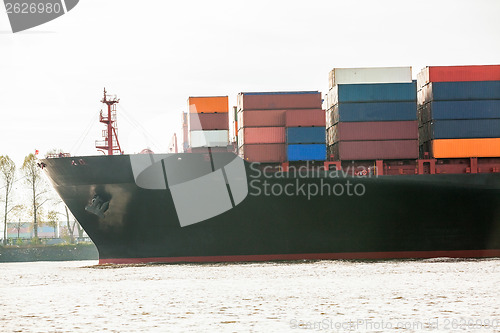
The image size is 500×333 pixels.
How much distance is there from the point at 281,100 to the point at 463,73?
10.3 metres

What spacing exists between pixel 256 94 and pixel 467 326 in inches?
1054

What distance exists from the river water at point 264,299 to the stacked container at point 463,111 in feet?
24.1

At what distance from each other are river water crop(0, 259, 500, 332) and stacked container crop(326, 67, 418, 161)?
7.21 metres

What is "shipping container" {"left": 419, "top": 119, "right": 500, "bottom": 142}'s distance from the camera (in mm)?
39688

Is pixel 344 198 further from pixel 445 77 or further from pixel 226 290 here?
pixel 226 290

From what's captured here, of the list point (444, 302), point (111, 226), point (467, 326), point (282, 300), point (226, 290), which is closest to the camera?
point (467, 326)

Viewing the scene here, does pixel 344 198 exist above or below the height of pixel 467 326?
above

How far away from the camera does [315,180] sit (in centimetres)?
3841

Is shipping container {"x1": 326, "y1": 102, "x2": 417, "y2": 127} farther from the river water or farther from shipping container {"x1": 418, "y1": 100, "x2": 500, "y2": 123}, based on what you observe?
the river water

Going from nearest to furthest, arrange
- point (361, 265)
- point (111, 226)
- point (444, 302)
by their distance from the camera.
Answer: point (444, 302), point (361, 265), point (111, 226)

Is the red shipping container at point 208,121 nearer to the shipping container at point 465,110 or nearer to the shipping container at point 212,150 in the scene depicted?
the shipping container at point 212,150

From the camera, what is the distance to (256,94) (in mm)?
40844

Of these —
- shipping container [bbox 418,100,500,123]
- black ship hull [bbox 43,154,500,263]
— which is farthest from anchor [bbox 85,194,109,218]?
shipping container [bbox 418,100,500,123]

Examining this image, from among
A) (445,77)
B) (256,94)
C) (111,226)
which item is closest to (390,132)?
(445,77)
